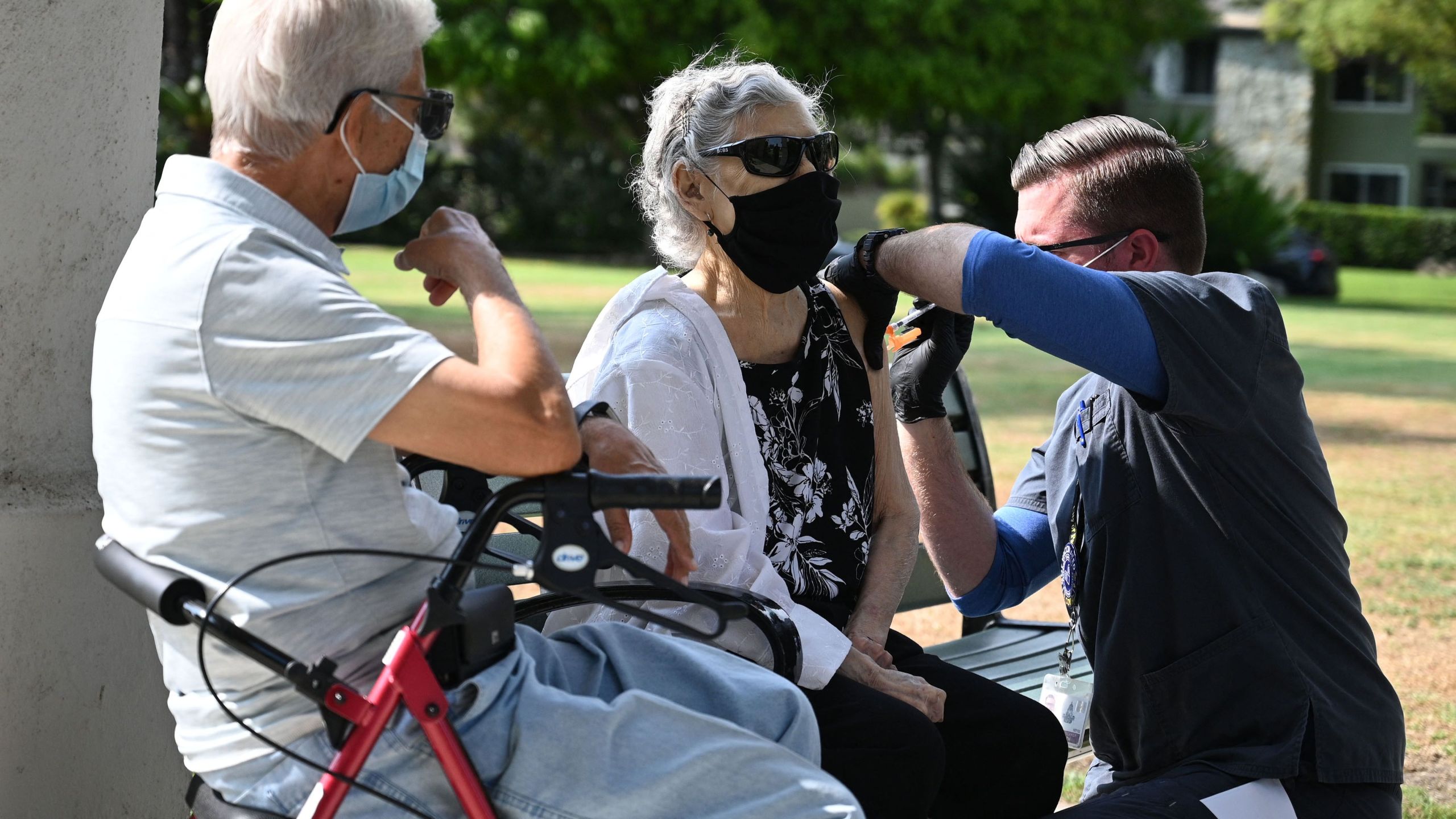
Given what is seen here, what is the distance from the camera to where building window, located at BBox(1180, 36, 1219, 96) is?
42.8m

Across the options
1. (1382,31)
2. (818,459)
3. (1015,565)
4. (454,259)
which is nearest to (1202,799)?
(1015,565)

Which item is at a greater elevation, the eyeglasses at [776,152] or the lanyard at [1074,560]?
the eyeglasses at [776,152]

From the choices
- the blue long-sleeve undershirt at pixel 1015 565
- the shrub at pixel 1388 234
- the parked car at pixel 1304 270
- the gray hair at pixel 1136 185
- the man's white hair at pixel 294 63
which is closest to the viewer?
the man's white hair at pixel 294 63

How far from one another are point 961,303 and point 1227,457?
0.59m

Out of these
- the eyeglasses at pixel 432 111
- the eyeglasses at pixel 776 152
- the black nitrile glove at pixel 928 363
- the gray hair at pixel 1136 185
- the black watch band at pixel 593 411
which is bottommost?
the black nitrile glove at pixel 928 363

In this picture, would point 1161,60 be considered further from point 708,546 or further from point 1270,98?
point 708,546

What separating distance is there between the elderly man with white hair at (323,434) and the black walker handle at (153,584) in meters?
0.03

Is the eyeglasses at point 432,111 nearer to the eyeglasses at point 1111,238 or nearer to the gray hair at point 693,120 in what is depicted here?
the gray hair at point 693,120

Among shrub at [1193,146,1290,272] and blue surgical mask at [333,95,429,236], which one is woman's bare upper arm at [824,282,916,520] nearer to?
blue surgical mask at [333,95,429,236]

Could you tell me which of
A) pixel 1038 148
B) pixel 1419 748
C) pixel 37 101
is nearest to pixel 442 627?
pixel 37 101

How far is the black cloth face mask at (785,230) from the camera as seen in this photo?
3010mm

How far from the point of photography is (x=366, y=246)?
30219 millimetres

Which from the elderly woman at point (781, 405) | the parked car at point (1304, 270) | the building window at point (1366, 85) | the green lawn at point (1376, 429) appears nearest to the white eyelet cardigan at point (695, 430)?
the elderly woman at point (781, 405)

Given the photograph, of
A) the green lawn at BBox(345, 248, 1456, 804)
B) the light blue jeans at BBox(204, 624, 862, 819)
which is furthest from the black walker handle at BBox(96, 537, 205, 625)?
the green lawn at BBox(345, 248, 1456, 804)
